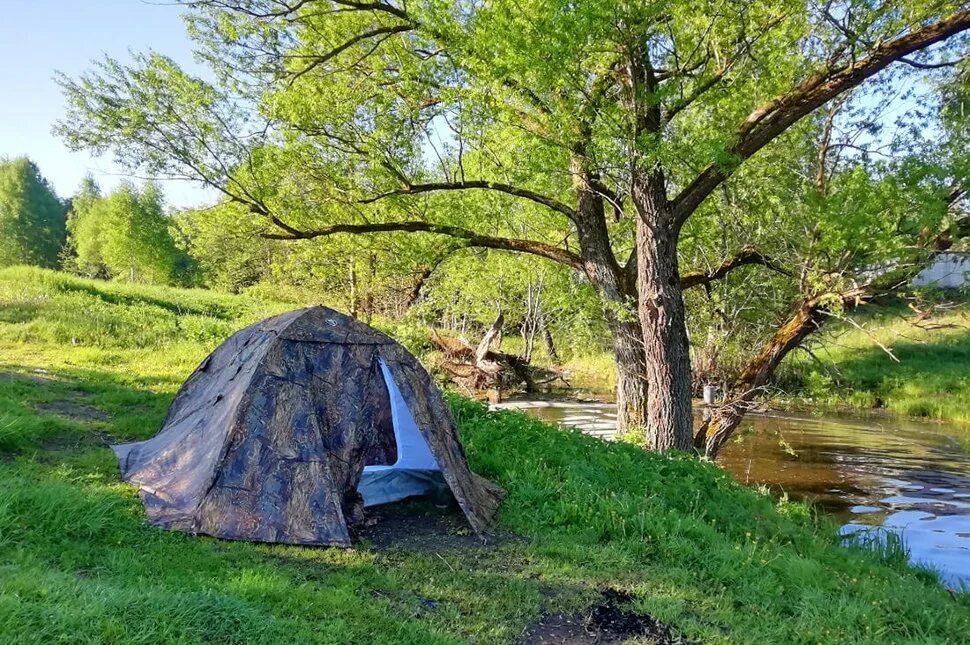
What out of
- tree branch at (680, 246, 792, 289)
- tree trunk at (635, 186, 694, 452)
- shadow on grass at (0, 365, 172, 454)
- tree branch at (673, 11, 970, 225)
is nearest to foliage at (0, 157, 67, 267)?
shadow on grass at (0, 365, 172, 454)

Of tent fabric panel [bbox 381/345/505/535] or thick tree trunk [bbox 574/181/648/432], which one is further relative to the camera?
thick tree trunk [bbox 574/181/648/432]

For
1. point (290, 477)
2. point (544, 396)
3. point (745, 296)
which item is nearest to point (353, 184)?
point (290, 477)

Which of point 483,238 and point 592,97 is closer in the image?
point 592,97

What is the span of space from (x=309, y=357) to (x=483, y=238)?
4999 millimetres

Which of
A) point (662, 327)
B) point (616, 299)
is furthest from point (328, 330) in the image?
point (616, 299)

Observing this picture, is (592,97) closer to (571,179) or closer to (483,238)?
(571,179)

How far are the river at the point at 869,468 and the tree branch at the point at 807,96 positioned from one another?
503cm

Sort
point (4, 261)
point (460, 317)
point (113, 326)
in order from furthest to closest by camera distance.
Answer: point (4, 261) < point (460, 317) < point (113, 326)

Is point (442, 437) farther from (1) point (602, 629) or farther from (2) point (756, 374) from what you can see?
(2) point (756, 374)

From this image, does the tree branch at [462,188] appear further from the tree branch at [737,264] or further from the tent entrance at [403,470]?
the tent entrance at [403,470]

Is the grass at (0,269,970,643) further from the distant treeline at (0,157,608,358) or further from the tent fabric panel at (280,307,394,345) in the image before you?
the distant treeline at (0,157,608,358)

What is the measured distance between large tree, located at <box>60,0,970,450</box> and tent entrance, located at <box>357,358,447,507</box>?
155 inches

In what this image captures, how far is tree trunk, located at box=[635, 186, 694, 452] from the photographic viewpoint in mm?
9297

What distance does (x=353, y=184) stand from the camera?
10227mm
